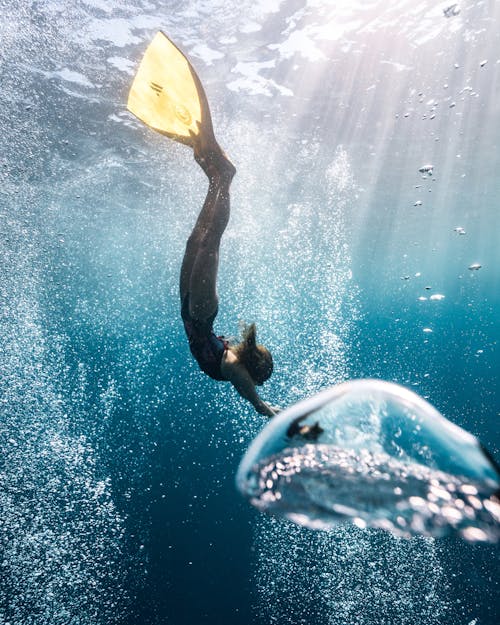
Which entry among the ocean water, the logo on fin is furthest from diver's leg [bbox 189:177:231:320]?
the ocean water

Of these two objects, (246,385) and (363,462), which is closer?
(363,462)

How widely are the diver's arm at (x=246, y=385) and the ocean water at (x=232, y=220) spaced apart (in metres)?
7.31

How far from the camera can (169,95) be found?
12.0 ft

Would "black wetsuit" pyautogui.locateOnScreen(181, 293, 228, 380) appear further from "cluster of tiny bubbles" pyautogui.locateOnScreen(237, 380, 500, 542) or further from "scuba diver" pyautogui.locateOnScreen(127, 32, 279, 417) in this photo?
"cluster of tiny bubbles" pyautogui.locateOnScreen(237, 380, 500, 542)

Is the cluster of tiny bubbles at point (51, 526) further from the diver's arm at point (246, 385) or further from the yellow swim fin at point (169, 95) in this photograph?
the yellow swim fin at point (169, 95)

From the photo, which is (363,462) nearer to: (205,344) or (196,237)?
(205,344)

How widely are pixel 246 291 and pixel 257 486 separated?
2434 inches

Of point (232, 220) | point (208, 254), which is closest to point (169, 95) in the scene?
point (208, 254)

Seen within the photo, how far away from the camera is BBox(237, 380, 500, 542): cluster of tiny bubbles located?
4.87ft

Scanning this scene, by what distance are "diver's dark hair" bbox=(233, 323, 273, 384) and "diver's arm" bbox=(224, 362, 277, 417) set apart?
19cm

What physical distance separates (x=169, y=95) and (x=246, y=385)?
10.6ft

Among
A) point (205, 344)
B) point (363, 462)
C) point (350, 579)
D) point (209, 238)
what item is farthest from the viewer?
point (350, 579)

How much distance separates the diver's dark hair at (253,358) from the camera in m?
3.86

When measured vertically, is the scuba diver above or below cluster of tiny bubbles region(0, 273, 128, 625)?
above
